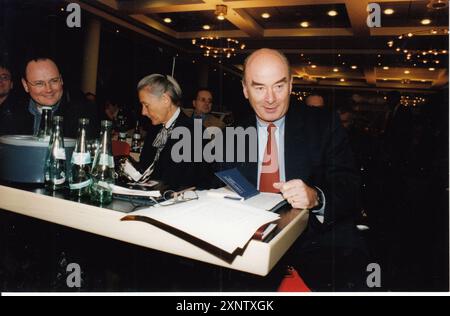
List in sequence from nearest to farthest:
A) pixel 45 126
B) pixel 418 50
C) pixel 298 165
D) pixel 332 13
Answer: pixel 45 126, pixel 298 165, pixel 418 50, pixel 332 13

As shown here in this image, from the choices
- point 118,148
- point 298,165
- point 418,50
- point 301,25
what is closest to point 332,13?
point 301,25

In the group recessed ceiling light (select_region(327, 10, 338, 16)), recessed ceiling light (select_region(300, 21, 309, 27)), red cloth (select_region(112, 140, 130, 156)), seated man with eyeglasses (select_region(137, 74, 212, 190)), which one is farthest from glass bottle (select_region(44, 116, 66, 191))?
recessed ceiling light (select_region(300, 21, 309, 27))

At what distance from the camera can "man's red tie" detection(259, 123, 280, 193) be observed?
1.47 metres

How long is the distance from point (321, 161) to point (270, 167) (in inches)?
8.4

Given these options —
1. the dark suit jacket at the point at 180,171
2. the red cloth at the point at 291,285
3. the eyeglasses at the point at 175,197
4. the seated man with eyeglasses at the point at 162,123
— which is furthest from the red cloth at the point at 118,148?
the red cloth at the point at 291,285

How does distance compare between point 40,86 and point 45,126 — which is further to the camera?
point 40,86

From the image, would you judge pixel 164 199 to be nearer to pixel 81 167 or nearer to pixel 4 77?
pixel 81 167

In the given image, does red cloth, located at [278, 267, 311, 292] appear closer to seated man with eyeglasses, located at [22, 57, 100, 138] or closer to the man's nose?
the man's nose

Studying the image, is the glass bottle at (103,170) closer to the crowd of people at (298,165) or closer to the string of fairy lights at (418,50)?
the crowd of people at (298,165)

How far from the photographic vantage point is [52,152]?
3.49 feet

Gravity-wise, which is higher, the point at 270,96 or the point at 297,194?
the point at 270,96

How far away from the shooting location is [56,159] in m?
1.07

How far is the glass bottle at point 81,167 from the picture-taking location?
0.98 m
